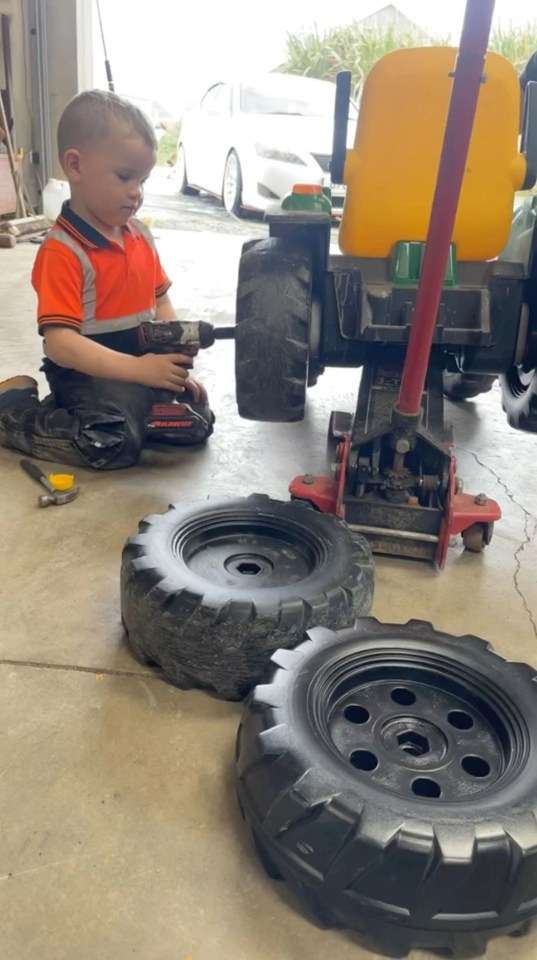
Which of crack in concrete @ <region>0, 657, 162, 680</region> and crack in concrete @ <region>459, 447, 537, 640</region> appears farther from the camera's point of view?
crack in concrete @ <region>459, 447, 537, 640</region>

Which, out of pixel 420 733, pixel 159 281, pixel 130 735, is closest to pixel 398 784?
pixel 420 733

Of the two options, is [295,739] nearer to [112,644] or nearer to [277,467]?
[112,644]

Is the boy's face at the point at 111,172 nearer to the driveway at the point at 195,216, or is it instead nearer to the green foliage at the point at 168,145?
the driveway at the point at 195,216

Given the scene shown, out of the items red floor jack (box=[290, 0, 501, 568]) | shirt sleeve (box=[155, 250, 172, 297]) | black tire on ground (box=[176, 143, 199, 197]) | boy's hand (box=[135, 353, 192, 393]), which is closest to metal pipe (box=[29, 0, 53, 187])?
black tire on ground (box=[176, 143, 199, 197])

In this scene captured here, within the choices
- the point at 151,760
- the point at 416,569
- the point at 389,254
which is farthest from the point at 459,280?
the point at 151,760

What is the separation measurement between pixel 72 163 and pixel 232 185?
5.32 metres

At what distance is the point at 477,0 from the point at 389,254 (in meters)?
0.77

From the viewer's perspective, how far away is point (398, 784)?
100cm

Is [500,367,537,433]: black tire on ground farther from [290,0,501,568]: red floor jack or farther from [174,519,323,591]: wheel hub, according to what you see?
[174,519,323,591]: wheel hub

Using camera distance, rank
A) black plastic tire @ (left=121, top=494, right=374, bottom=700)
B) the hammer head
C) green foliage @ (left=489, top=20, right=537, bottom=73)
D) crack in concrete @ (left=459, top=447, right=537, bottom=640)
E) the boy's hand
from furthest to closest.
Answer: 1. green foliage @ (left=489, top=20, right=537, bottom=73)
2. the boy's hand
3. the hammer head
4. crack in concrete @ (left=459, top=447, right=537, bottom=640)
5. black plastic tire @ (left=121, top=494, right=374, bottom=700)

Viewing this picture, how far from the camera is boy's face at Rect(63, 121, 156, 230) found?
1904 millimetres

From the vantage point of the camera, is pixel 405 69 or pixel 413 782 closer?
pixel 413 782

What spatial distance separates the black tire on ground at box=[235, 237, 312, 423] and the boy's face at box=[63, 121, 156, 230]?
0.40m

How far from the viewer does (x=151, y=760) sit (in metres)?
1.15
